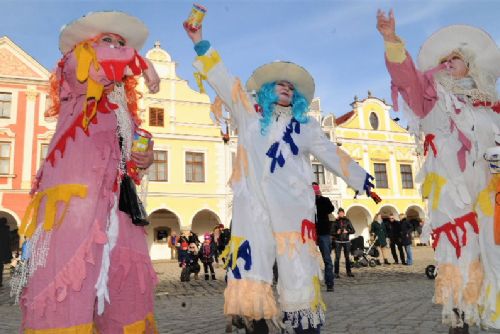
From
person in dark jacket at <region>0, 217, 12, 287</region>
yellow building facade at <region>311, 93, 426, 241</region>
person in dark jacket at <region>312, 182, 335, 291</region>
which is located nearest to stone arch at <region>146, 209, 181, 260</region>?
yellow building facade at <region>311, 93, 426, 241</region>

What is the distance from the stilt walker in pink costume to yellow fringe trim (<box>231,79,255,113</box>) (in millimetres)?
626

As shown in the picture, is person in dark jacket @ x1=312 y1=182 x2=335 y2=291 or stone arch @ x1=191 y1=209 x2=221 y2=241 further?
stone arch @ x1=191 y1=209 x2=221 y2=241

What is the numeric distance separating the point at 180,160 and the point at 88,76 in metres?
21.7

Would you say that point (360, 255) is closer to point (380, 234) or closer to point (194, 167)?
point (380, 234)

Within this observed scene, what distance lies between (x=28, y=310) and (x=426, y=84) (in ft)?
9.62

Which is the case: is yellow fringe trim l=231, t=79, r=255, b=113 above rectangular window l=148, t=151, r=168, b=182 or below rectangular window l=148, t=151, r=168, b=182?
below

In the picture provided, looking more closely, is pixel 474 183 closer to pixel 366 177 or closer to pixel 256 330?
pixel 366 177

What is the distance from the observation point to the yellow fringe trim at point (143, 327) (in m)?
2.09

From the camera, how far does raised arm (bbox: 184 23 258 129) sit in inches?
114

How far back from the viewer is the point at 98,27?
2.36 metres

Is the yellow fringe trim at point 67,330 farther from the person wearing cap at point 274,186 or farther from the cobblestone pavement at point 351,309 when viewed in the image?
the cobblestone pavement at point 351,309

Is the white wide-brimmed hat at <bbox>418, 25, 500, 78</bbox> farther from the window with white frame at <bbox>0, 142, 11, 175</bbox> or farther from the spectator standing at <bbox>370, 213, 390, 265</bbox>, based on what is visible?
the window with white frame at <bbox>0, 142, 11, 175</bbox>

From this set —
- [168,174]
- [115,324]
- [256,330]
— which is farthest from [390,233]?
[168,174]

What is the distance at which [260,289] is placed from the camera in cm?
252
